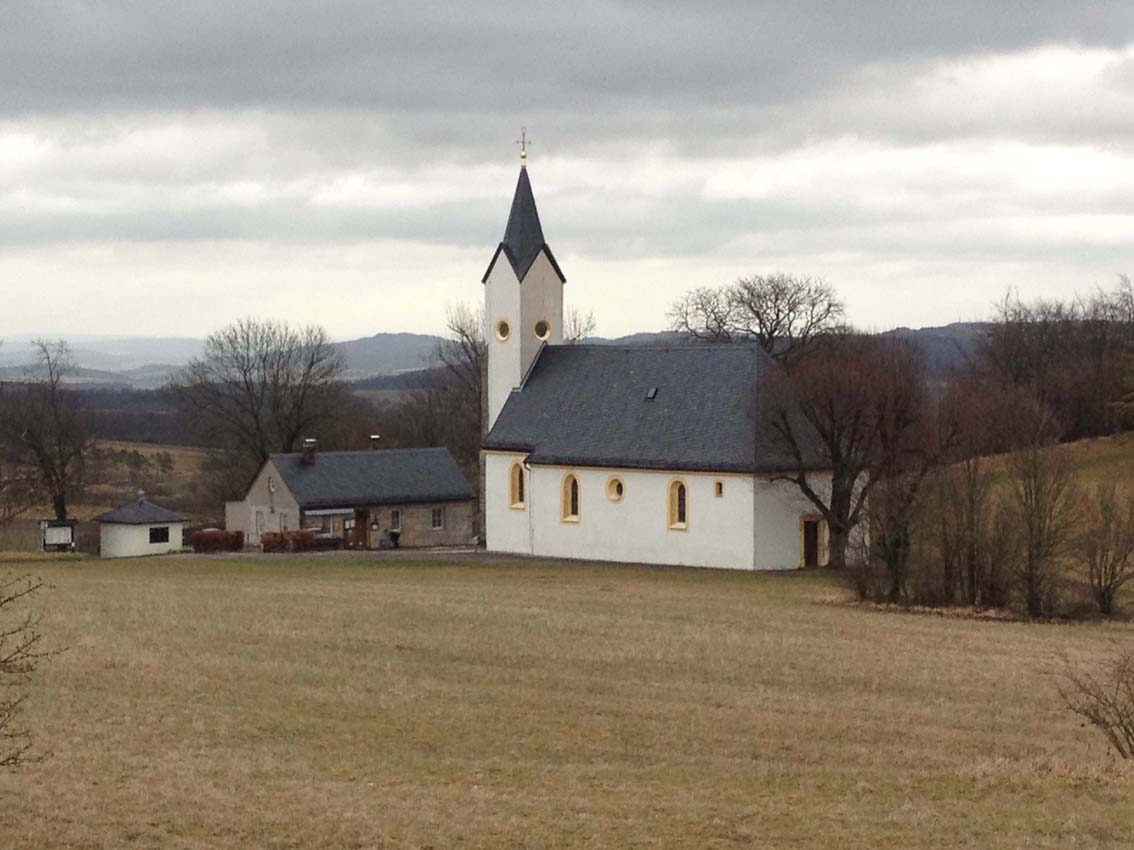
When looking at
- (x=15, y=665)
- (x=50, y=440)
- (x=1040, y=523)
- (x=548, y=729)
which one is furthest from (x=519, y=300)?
(x=15, y=665)

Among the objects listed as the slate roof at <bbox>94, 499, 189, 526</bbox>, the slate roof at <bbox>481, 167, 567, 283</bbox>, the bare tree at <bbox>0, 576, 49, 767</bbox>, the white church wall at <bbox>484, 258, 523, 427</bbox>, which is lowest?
the bare tree at <bbox>0, 576, 49, 767</bbox>

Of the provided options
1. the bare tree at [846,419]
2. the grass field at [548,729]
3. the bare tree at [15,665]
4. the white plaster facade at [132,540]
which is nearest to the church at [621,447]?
the bare tree at [846,419]

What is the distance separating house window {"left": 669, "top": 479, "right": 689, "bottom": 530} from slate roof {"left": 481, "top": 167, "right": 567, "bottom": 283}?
34.1 ft

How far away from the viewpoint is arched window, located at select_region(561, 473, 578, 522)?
5228 centimetres

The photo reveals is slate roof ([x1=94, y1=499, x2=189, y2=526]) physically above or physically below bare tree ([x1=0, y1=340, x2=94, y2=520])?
below

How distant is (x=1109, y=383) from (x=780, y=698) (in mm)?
62621

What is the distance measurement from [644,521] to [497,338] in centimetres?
986

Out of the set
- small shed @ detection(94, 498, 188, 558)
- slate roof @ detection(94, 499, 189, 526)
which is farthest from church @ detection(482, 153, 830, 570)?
small shed @ detection(94, 498, 188, 558)

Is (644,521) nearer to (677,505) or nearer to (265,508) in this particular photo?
(677,505)

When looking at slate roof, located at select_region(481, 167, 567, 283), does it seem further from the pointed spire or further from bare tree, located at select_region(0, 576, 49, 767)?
bare tree, located at select_region(0, 576, 49, 767)

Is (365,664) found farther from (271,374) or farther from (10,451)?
(271,374)

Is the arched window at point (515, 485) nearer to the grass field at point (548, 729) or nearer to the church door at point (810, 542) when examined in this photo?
the church door at point (810, 542)

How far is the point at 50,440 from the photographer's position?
75125mm

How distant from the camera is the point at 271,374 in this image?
84438mm
